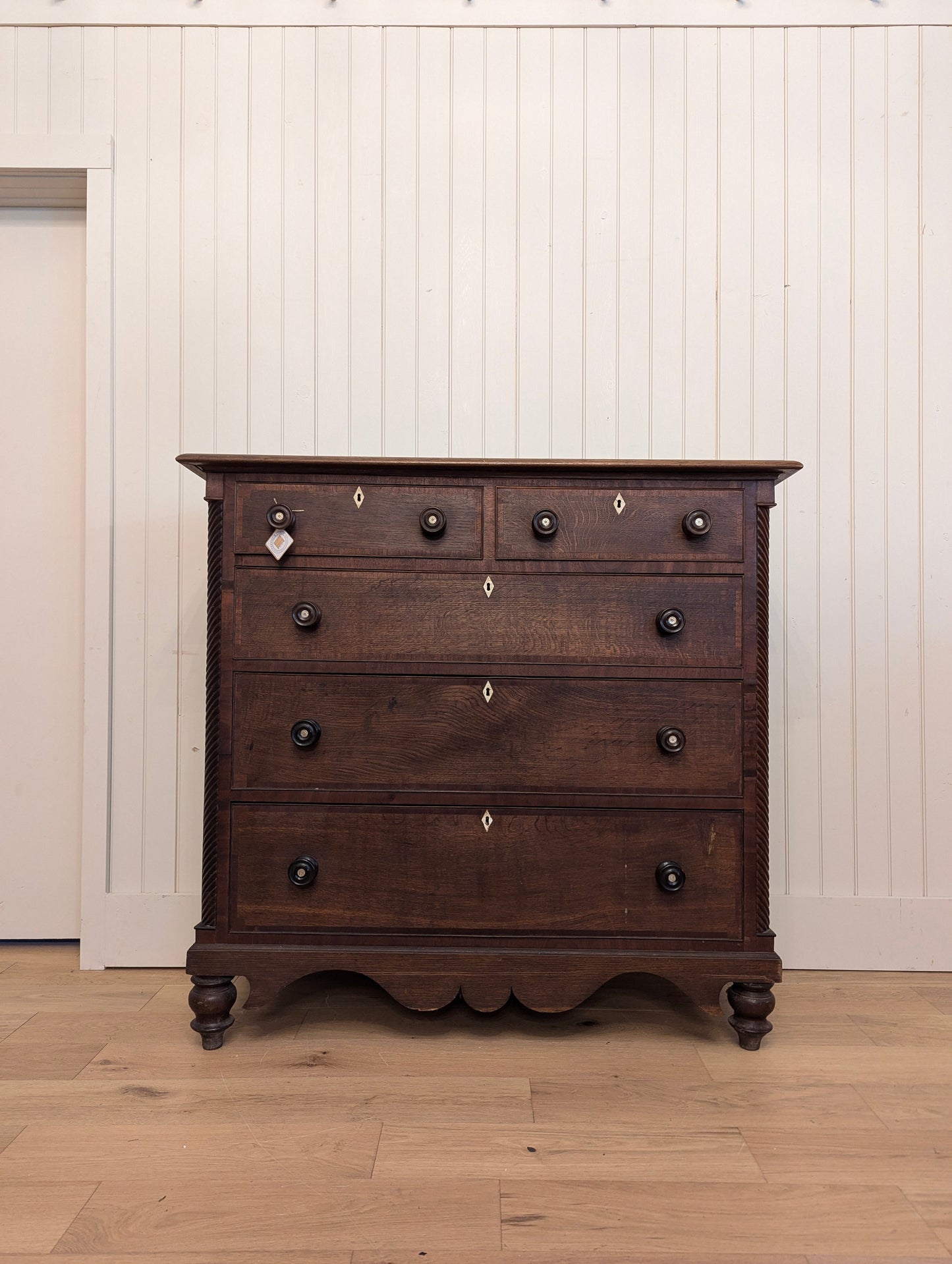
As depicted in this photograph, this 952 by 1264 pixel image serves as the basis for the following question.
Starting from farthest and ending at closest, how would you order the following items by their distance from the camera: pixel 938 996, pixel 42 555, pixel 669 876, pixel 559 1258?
pixel 42 555 < pixel 938 996 < pixel 669 876 < pixel 559 1258

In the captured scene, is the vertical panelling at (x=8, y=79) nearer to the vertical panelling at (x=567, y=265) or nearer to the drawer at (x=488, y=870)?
the vertical panelling at (x=567, y=265)

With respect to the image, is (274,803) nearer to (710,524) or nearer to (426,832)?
(426,832)

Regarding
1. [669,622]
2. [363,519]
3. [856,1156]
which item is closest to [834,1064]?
[856,1156]

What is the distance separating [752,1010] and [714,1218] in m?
0.57

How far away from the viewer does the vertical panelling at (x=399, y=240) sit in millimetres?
2320

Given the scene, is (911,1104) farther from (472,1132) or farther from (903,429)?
(903,429)

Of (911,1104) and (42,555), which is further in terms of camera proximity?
(42,555)

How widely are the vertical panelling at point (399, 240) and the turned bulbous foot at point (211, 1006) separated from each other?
4.72ft

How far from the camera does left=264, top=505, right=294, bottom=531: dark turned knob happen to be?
5.76 feet

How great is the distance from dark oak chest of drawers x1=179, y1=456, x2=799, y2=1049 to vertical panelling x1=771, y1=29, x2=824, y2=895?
0.61m

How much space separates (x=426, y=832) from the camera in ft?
5.82

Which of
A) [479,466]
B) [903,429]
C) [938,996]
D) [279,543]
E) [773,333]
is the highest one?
[773,333]

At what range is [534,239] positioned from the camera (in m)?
2.33

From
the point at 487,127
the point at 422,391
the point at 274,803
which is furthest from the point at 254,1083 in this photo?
the point at 487,127
